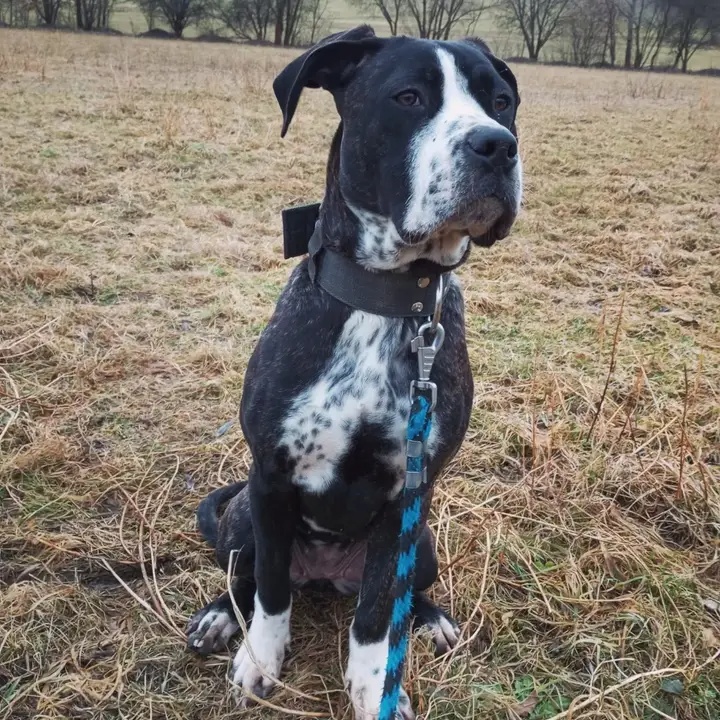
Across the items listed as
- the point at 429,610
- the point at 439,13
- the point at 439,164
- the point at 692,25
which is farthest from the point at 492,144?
the point at 692,25

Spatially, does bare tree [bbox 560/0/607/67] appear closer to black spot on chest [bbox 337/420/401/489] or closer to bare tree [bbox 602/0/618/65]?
bare tree [bbox 602/0/618/65]

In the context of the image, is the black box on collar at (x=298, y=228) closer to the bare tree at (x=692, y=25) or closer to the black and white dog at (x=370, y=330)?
the black and white dog at (x=370, y=330)

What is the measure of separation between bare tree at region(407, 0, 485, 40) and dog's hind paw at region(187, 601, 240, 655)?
5126 cm

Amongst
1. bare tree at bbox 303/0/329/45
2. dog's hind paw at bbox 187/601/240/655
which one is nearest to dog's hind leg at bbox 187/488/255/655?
dog's hind paw at bbox 187/601/240/655

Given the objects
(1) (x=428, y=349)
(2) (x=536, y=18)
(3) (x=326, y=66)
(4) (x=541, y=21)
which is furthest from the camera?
(2) (x=536, y=18)

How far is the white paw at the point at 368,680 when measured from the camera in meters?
2.21

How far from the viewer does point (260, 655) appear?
2.30m

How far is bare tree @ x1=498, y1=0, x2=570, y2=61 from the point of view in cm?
5075

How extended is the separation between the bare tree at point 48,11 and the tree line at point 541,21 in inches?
52.7

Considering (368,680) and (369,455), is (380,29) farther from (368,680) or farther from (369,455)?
(368,680)

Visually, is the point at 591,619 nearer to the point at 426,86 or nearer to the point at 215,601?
the point at 215,601

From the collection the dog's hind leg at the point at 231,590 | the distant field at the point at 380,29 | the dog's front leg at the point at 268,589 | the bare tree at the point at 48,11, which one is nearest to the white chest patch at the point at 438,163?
the dog's front leg at the point at 268,589

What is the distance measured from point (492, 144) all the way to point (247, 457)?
6.84ft

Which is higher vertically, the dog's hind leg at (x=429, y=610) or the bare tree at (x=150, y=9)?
the bare tree at (x=150, y=9)
